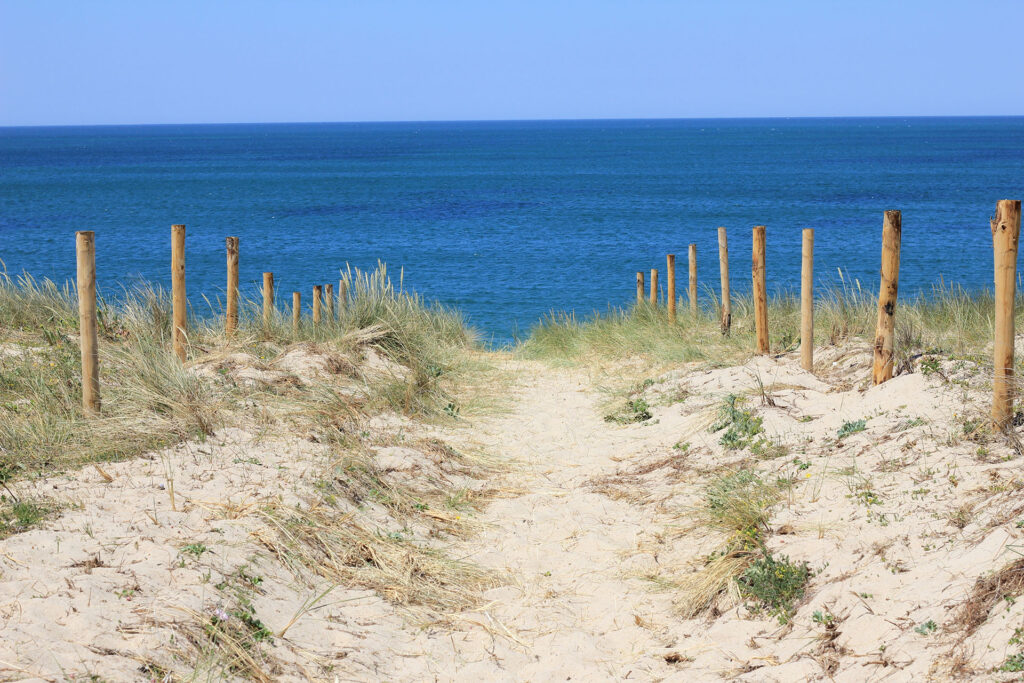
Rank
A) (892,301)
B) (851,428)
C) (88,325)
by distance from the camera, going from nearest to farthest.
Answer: (88,325) → (851,428) → (892,301)

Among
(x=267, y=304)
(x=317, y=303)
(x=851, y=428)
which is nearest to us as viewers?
(x=851, y=428)

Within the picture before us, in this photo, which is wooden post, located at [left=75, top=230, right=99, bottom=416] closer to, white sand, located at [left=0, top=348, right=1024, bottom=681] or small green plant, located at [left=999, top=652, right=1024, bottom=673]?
white sand, located at [left=0, top=348, right=1024, bottom=681]

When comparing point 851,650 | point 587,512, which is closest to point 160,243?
point 587,512

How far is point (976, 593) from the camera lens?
4180 mm

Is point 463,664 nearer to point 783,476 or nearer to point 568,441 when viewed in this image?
point 783,476

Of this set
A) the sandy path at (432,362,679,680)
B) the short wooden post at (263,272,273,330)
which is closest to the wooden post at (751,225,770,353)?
the sandy path at (432,362,679,680)

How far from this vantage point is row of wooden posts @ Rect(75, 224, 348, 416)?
6828 mm

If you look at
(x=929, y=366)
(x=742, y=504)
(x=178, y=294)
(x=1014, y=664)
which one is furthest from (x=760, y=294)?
(x=1014, y=664)

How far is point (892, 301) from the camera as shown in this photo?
7.88 meters

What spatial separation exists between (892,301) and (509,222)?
32539mm

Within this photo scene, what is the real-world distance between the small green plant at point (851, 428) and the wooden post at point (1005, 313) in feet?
3.51

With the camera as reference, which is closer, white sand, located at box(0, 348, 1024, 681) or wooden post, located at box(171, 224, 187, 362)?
white sand, located at box(0, 348, 1024, 681)

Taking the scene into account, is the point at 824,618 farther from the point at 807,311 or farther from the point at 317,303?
the point at 317,303

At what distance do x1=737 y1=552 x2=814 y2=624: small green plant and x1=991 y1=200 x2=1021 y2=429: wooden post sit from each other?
196cm
